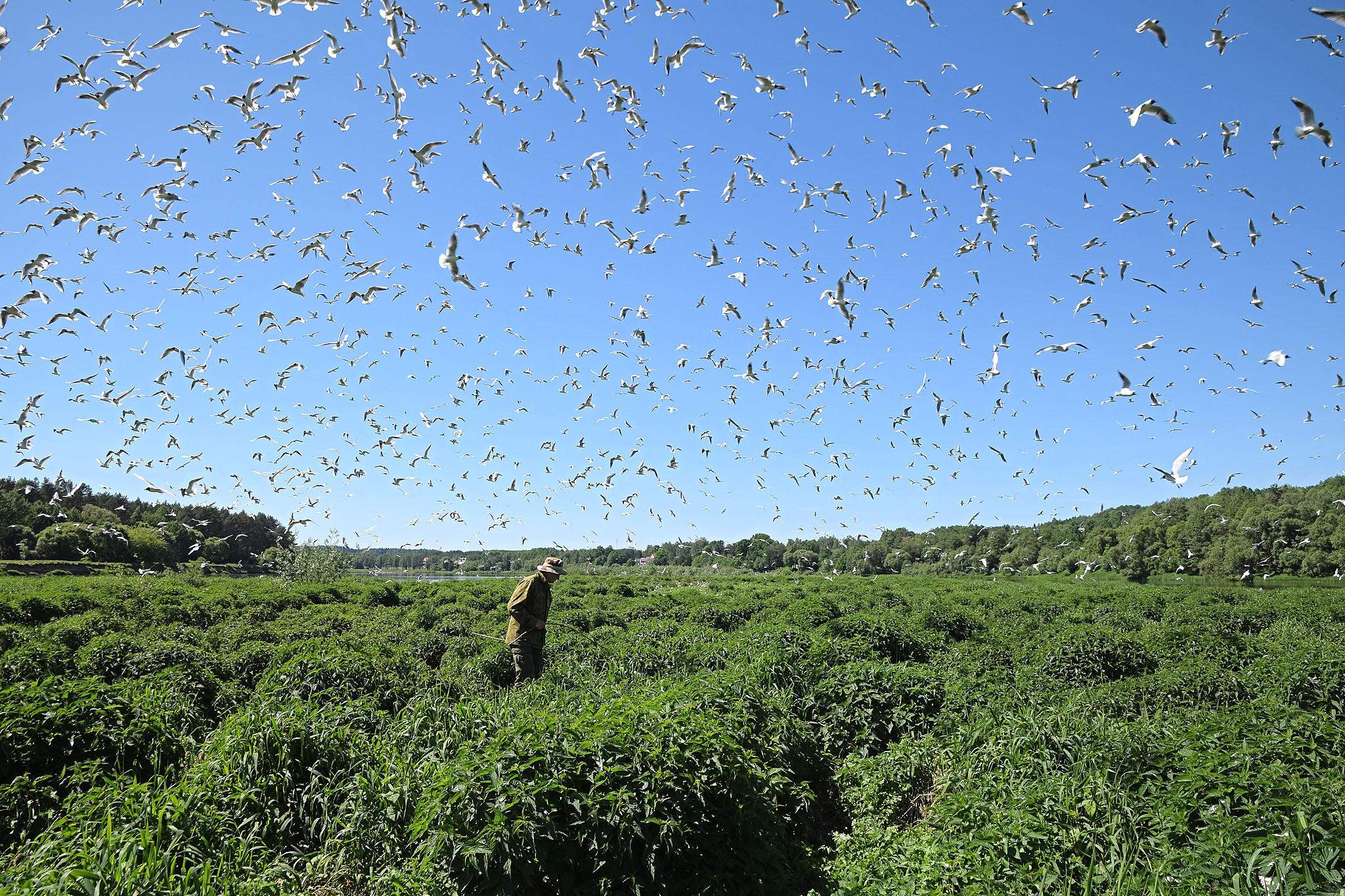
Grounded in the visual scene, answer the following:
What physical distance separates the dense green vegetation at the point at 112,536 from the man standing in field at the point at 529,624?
37.2 m

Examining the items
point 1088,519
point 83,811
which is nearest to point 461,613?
point 83,811

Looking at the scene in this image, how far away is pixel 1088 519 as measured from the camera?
8738 centimetres

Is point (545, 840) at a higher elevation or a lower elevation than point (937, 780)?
higher

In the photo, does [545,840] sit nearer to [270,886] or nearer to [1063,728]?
[270,886]

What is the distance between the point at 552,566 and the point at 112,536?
4516 cm

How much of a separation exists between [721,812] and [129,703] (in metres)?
6.89

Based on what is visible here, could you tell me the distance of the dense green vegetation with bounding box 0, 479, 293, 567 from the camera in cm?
4828

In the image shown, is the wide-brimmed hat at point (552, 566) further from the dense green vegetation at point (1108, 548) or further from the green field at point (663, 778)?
the dense green vegetation at point (1108, 548)

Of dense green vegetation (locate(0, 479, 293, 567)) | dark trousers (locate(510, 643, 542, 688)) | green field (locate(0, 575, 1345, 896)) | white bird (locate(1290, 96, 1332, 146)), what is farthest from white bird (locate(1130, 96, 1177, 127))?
dense green vegetation (locate(0, 479, 293, 567))

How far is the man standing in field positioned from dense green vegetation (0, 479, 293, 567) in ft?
122

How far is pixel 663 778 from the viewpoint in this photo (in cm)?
477

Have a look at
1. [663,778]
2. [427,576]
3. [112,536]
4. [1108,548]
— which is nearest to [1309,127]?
[663,778]

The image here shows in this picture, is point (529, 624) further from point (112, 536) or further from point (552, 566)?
point (112, 536)

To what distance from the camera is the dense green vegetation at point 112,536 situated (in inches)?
1901
